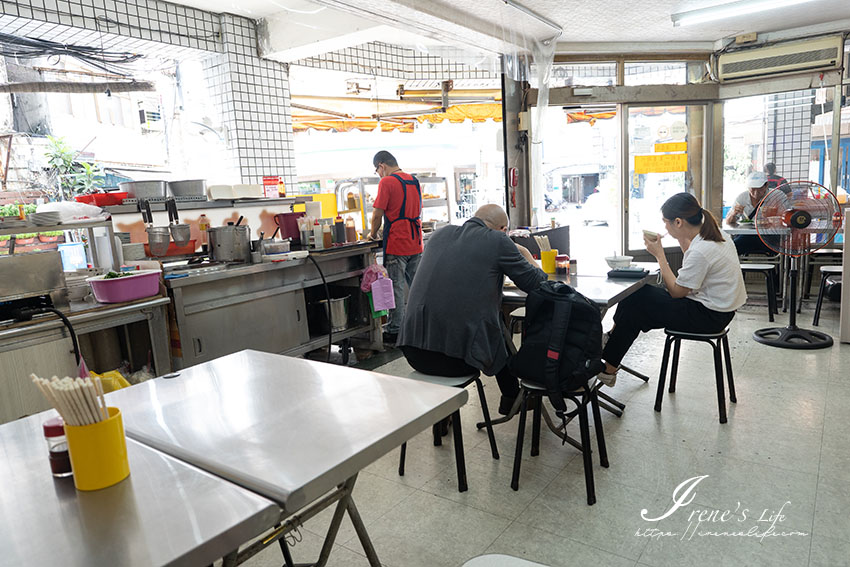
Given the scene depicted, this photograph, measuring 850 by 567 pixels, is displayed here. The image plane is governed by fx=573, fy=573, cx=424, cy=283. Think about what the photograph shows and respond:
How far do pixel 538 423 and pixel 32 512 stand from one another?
2.36 m

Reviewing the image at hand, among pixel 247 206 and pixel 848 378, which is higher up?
pixel 247 206

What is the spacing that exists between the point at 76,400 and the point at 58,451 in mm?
215

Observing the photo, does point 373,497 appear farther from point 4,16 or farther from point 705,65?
point 705,65

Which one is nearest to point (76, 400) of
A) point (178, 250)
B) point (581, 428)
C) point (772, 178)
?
point (581, 428)

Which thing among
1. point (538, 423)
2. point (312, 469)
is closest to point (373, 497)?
point (538, 423)

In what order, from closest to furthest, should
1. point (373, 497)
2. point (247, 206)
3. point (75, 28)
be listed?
point (373, 497) → point (75, 28) → point (247, 206)

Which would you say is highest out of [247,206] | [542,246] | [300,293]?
[247,206]

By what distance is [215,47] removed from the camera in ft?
17.7

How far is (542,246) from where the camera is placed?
12.9 ft

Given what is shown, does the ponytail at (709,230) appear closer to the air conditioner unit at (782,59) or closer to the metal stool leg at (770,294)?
the metal stool leg at (770,294)

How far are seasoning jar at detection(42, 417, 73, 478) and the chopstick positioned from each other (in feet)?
0.41

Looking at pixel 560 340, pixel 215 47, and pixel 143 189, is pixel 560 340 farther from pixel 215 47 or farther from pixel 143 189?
pixel 215 47

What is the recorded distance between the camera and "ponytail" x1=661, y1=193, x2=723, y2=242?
3404 mm

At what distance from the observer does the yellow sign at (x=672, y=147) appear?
283 inches
